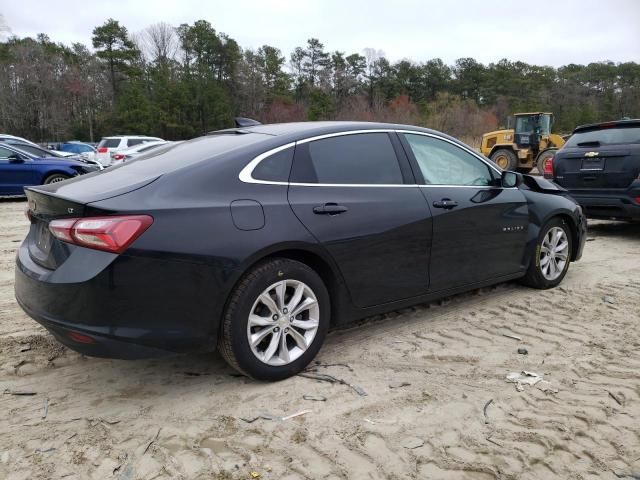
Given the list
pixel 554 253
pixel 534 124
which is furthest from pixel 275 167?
pixel 534 124

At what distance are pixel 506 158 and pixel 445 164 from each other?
16.3m

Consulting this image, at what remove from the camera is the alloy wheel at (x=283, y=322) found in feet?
9.59

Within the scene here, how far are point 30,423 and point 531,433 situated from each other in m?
2.52

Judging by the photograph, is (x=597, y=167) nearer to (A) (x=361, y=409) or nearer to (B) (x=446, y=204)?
(B) (x=446, y=204)

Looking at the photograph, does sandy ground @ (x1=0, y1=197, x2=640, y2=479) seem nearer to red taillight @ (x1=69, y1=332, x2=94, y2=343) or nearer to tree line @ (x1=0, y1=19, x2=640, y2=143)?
red taillight @ (x1=69, y1=332, x2=94, y2=343)

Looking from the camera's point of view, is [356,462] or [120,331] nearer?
[356,462]

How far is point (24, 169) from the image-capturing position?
1195cm

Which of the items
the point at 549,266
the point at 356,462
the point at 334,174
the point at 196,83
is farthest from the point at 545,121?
the point at 196,83

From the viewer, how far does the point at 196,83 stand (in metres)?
51.2

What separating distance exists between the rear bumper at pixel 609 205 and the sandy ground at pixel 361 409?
308 centimetres

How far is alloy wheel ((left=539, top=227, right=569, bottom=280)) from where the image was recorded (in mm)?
4812

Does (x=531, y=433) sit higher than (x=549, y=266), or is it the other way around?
(x=549, y=266)

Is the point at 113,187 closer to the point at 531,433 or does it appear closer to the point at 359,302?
the point at 359,302

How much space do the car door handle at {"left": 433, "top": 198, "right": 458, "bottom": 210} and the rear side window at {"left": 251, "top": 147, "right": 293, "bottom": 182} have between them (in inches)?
47.0
